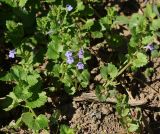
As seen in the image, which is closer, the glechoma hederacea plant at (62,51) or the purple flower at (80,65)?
the glechoma hederacea plant at (62,51)

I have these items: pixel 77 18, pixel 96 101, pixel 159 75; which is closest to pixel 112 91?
pixel 96 101

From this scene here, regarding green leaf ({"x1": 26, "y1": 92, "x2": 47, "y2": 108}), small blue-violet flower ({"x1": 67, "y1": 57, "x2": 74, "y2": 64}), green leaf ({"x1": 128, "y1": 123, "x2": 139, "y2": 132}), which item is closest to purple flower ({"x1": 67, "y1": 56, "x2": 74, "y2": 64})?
small blue-violet flower ({"x1": 67, "y1": 57, "x2": 74, "y2": 64})

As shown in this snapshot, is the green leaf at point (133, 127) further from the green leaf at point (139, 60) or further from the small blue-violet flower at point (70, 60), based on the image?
the small blue-violet flower at point (70, 60)

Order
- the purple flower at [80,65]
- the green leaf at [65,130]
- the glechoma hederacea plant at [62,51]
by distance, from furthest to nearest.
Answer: the purple flower at [80,65]
the glechoma hederacea plant at [62,51]
the green leaf at [65,130]

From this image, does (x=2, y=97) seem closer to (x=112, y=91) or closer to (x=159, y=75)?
(x=112, y=91)

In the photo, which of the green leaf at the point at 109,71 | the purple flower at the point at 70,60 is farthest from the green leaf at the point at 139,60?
the purple flower at the point at 70,60

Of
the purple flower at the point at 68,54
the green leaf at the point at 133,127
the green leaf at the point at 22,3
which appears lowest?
the green leaf at the point at 133,127

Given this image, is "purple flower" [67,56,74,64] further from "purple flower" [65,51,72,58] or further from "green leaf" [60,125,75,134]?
"green leaf" [60,125,75,134]

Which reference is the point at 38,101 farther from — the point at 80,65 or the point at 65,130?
the point at 80,65
